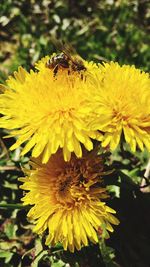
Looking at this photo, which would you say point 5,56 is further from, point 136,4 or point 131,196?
point 131,196

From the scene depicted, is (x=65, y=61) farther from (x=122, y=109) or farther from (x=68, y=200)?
(x=68, y=200)

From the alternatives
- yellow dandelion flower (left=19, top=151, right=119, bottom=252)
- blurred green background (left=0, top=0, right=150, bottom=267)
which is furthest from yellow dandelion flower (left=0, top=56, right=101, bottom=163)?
blurred green background (left=0, top=0, right=150, bottom=267)

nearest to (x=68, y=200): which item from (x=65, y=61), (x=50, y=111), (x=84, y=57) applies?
(x=50, y=111)

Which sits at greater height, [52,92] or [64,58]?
[64,58]

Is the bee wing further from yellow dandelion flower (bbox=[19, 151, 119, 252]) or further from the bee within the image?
yellow dandelion flower (bbox=[19, 151, 119, 252])

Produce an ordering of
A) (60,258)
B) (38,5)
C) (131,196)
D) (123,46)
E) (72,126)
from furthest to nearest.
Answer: (38,5) < (123,46) < (131,196) < (60,258) < (72,126)

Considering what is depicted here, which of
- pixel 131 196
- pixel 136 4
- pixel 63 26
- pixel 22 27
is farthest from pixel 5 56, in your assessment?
pixel 131 196

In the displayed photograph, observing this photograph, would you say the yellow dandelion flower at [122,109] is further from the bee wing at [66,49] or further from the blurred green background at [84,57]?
the blurred green background at [84,57]
